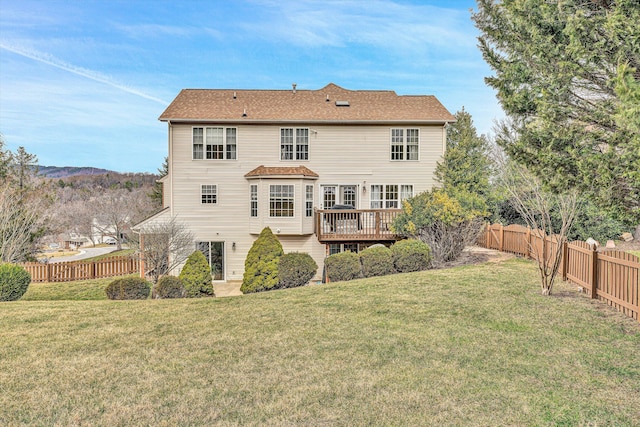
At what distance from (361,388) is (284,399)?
89 centimetres

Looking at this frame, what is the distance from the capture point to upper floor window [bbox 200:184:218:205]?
17703 millimetres

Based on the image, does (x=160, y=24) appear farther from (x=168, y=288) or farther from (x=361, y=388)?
(x=361, y=388)

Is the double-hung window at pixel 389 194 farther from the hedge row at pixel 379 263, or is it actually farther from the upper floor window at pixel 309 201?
the hedge row at pixel 379 263

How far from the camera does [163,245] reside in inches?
606

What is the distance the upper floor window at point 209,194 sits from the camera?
17703 mm

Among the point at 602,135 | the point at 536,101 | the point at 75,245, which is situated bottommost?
the point at 75,245

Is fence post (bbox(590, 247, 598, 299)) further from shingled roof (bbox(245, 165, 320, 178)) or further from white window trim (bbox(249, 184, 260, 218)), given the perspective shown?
white window trim (bbox(249, 184, 260, 218))

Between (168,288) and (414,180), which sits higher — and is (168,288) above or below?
below

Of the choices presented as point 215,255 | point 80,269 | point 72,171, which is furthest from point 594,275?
point 72,171

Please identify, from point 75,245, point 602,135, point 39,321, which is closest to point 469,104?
point 602,135

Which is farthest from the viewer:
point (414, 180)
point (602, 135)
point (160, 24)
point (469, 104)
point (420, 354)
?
point (469, 104)

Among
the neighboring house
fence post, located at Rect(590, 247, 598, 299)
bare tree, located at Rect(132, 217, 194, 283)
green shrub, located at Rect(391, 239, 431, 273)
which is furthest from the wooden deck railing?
fence post, located at Rect(590, 247, 598, 299)

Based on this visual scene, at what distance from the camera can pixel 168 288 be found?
465 inches

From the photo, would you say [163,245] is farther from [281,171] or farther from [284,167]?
[284,167]
